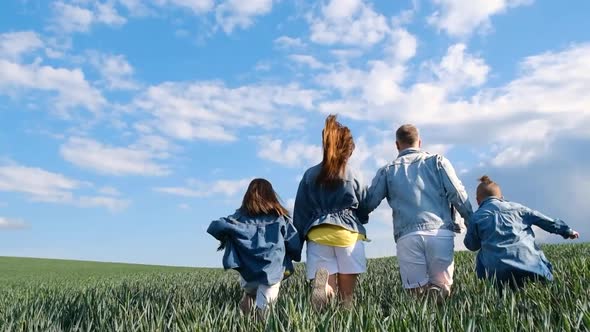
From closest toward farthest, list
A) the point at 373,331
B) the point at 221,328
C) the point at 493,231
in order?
the point at 373,331 < the point at 221,328 < the point at 493,231

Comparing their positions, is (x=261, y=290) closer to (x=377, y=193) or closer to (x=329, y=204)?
(x=329, y=204)

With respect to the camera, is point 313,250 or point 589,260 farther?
point 589,260

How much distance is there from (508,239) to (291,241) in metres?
2.03

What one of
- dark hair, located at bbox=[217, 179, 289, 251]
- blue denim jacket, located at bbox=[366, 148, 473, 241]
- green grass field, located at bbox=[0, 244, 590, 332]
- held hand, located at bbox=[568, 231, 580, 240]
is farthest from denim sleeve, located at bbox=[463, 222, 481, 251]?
dark hair, located at bbox=[217, 179, 289, 251]

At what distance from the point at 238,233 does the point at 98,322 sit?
4.78ft

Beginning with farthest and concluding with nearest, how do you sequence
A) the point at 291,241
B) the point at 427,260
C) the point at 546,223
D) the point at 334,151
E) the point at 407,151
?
1. the point at 546,223
2. the point at 291,241
3. the point at 407,151
4. the point at 334,151
5. the point at 427,260

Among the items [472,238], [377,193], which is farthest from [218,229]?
[472,238]

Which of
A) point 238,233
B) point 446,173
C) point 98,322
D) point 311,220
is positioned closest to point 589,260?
point 446,173

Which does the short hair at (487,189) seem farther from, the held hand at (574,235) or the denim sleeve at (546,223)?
the held hand at (574,235)

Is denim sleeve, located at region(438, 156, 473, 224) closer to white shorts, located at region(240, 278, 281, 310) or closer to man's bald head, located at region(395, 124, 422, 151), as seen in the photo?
man's bald head, located at region(395, 124, 422, 151)

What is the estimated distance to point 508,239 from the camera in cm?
526

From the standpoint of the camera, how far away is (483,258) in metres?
5.39

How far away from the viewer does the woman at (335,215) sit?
4.89 metres

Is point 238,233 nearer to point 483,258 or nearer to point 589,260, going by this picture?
point 483,258
